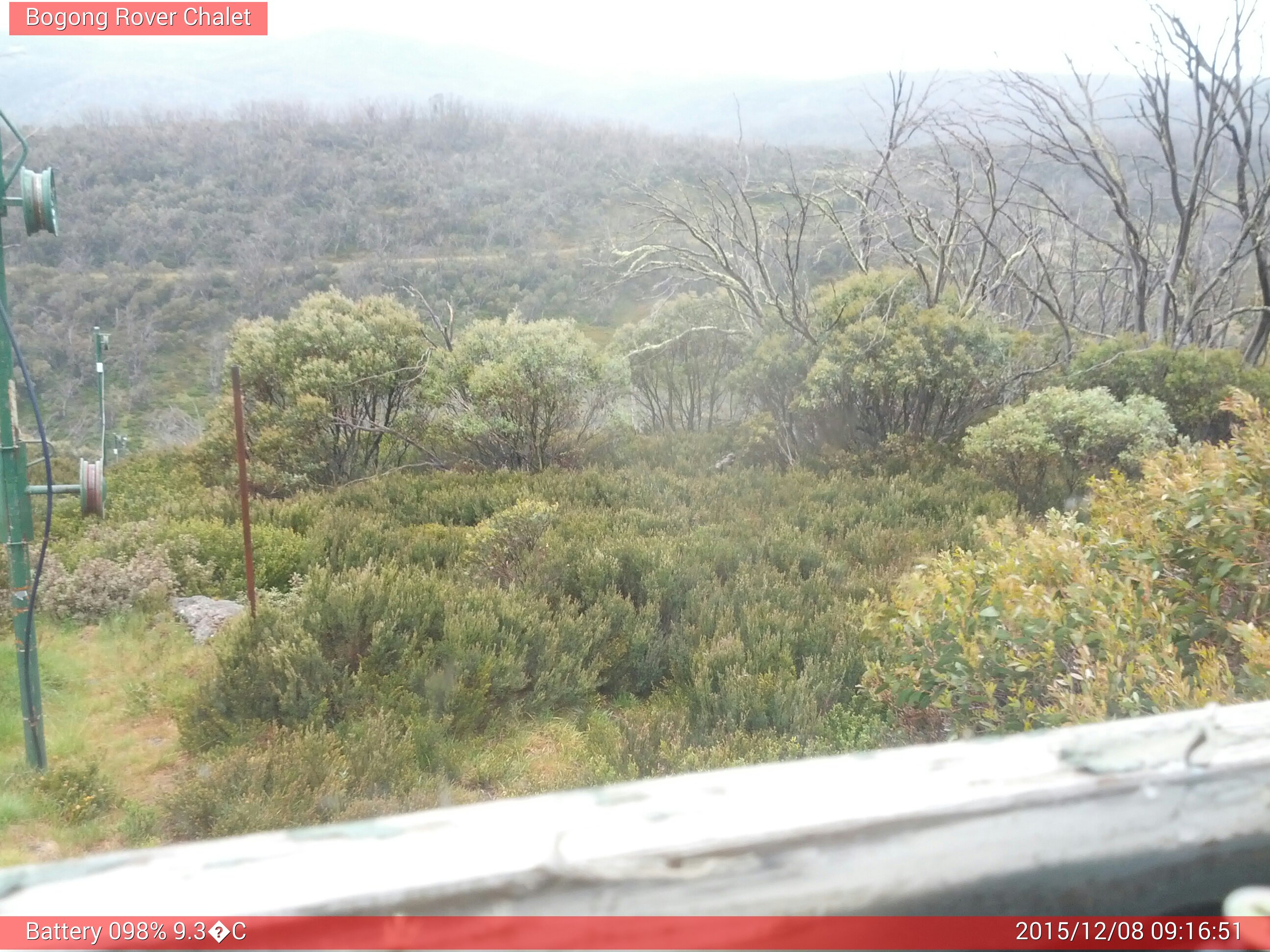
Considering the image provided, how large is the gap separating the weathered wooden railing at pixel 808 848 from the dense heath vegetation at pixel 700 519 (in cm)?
159

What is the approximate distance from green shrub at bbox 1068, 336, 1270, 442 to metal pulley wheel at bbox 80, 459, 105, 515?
9.20 metres

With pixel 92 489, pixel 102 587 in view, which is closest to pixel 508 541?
pixel 102 587

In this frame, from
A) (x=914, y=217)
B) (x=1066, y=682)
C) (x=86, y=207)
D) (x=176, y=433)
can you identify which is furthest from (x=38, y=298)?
(x=1066, y=682)

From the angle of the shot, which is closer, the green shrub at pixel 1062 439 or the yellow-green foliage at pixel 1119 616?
the yellow-green foliage at pixel 1119 616

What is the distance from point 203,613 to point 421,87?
4439 cm

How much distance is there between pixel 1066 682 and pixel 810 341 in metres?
7.70

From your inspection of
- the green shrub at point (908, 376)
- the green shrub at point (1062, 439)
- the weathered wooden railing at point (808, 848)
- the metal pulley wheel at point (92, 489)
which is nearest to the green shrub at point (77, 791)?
the metal pulley wheel at point (92, 489)

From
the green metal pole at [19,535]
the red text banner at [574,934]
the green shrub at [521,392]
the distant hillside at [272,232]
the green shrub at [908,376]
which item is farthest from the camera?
the distant hillside at [272,232]

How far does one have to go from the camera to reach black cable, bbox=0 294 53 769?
3047 millimetres

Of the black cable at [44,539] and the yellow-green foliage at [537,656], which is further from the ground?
the black cable at [44,539]

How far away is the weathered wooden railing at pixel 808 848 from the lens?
2.04 feet

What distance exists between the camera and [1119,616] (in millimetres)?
2486

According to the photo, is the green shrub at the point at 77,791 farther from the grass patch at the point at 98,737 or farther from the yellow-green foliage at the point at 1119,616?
the yellow-green foliage at the point at 1119,616

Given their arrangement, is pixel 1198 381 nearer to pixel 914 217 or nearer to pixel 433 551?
pixel 914 217
